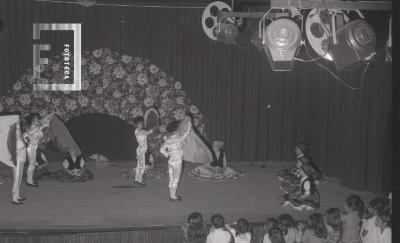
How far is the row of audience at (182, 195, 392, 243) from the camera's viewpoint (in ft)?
18.7

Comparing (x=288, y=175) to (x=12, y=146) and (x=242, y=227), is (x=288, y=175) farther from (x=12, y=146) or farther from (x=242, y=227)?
(x=12, y=146)

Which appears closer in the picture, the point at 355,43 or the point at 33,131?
the point at 355,43

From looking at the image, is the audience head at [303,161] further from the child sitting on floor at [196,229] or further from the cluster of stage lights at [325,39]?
the child sitting on floor at [196,229]

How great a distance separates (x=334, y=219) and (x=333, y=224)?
0.07m

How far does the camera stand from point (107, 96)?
1161 cm

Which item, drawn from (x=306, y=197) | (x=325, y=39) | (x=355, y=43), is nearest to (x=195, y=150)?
(x=306, y=197)

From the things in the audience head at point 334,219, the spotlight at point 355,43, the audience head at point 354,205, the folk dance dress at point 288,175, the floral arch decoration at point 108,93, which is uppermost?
the spotlight at point 355,43

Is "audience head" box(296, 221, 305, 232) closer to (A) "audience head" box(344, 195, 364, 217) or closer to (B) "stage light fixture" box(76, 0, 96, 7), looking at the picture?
(A) "audience head" box(344, 195, 364, 217)

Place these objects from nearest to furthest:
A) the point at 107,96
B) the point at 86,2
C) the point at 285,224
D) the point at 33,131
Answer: the point at 285,224 < the point at 33,131 < the point at 86,2 < the point at 107,96

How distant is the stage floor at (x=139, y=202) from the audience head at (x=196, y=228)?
46.2 inches

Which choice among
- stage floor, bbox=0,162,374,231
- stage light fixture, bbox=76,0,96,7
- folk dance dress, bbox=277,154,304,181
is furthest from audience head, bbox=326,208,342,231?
stage light fixture, bbox=76,0,96,7

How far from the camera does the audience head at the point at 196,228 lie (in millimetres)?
5758

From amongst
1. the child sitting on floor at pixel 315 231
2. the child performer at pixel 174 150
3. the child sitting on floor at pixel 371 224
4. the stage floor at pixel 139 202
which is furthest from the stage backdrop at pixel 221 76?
the child sitting on floor at pixel 315 231

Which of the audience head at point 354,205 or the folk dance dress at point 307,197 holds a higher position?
the audience head at point 354,205
